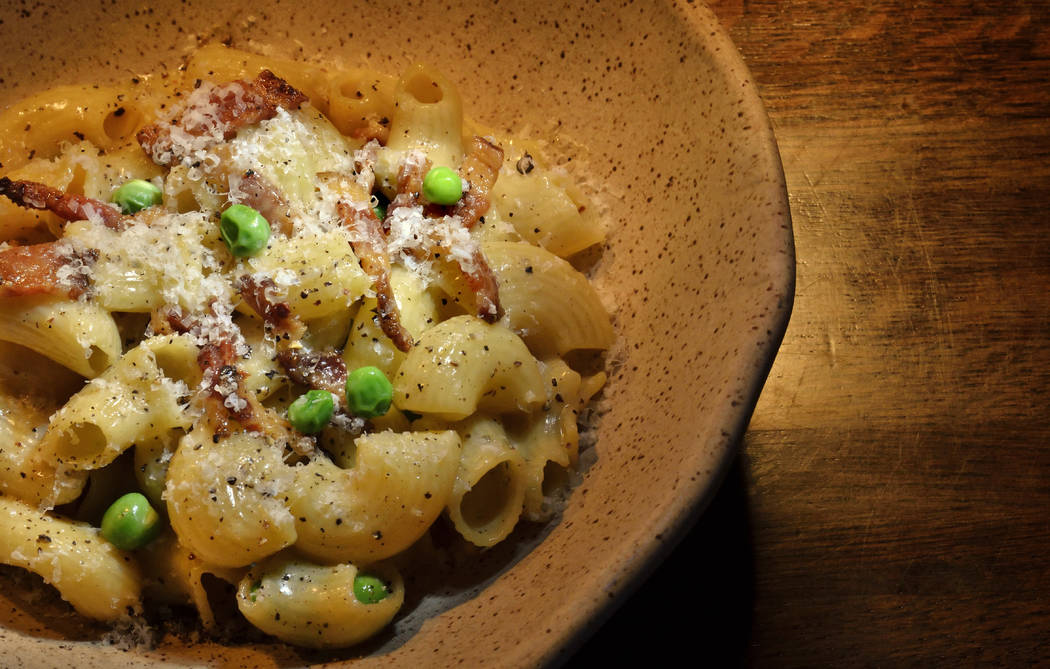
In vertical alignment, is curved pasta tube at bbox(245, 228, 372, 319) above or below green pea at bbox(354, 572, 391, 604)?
above

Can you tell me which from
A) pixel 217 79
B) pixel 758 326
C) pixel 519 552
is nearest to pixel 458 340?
pixel 519 552

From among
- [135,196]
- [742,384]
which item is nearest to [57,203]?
[135,196]

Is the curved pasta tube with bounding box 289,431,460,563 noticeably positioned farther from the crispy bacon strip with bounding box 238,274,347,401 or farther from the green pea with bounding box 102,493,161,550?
the green pea with bounding box 102,493,161,550

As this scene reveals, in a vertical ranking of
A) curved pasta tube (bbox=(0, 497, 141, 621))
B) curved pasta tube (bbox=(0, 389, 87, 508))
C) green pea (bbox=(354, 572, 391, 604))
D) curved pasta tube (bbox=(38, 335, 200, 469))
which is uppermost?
curved pasta tube (bbox=(38, 335, 200, 469))

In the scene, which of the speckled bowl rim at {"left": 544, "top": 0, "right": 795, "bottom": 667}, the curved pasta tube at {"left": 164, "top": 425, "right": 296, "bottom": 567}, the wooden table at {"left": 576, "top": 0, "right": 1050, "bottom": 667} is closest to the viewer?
the speckled bowl rim at {"left": 544, "top": 0, "right": 795, "bottom": 667}

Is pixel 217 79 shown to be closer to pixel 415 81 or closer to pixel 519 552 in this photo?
pixel 415 81

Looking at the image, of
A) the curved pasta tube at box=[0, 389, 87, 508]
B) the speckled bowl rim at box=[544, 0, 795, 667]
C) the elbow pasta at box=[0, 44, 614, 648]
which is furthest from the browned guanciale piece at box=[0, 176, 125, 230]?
the speckled bowl rim at box=[544, 0, 795, 667]

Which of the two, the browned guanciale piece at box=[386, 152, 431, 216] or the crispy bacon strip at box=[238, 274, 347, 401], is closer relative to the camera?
the crispy bacon strip at box=[238, 274, 347, 401]
